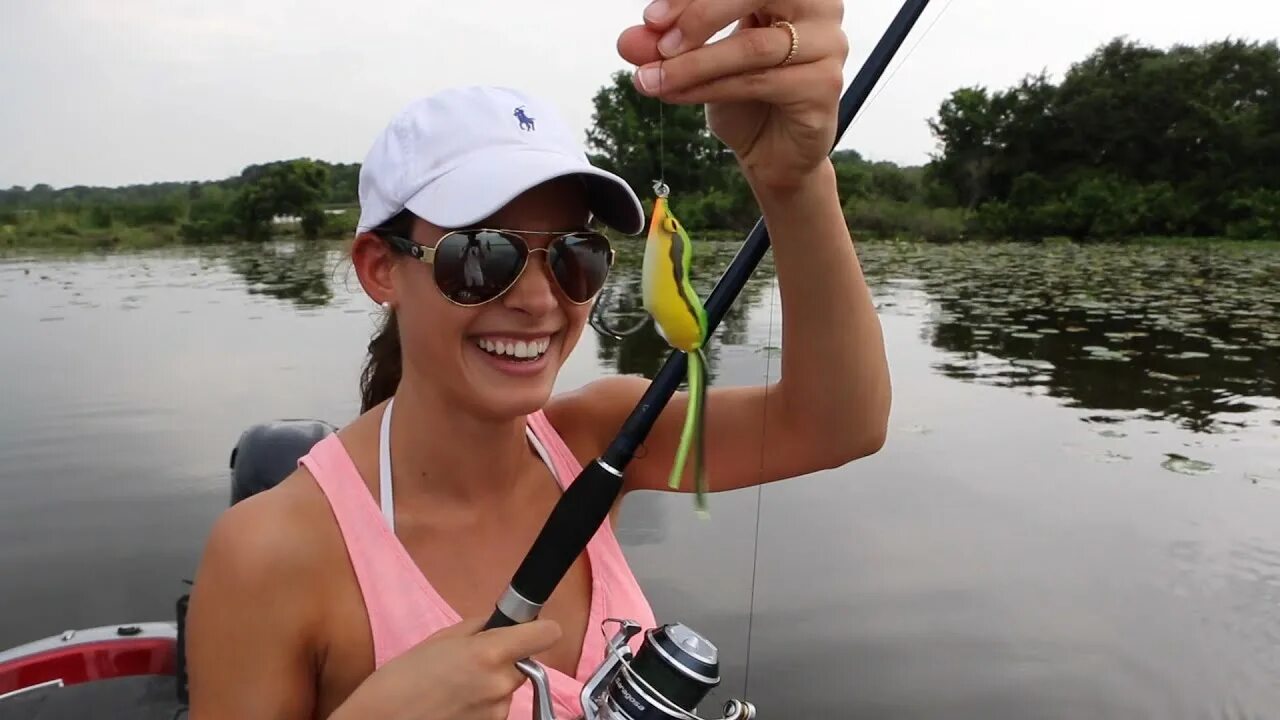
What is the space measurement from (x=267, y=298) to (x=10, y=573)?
942 centimetres

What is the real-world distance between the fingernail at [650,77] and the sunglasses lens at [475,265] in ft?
1.17

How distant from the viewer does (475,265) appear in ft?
4.07

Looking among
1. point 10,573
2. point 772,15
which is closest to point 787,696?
point 772,15

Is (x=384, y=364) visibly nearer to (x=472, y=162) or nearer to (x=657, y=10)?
(x=472, y=162)

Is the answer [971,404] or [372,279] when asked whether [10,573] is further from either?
[971,404]

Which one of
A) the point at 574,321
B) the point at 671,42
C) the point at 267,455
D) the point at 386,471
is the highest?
the point at 671,42

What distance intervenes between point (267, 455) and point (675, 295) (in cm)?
165

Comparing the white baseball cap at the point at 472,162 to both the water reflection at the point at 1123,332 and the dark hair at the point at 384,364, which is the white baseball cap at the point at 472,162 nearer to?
the dark hair at the point at 384,364

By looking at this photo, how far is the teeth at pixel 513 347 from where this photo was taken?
129 centimetres

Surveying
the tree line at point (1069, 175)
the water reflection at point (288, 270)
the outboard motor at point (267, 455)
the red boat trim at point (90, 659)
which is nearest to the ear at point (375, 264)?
the outboard motor at point (267, 455)

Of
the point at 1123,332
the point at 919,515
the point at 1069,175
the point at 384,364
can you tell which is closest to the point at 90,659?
the point at 384,364

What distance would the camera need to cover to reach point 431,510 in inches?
56.6

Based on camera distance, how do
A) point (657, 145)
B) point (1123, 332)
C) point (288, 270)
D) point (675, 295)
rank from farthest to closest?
point (288, 270) → point (1123, 332) → point (657, 145) → point (675, 295)

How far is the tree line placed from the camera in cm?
2639
